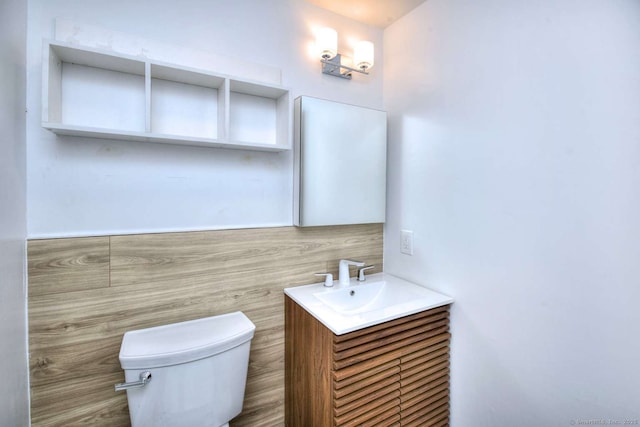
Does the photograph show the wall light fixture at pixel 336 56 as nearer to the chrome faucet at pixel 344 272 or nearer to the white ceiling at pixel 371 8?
the white ceiling at pixel 371 8

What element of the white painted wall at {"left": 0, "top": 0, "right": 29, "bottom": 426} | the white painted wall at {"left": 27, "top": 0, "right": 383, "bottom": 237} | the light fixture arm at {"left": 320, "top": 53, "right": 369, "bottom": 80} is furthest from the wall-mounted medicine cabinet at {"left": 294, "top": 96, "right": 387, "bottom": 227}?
the white painted wall at {"left": 0, "top": 0, "right": 29, "bottom": 426}

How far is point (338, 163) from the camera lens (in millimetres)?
1575

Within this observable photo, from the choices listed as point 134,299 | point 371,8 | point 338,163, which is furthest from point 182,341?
point 371,8

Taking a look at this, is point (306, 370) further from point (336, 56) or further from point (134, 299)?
point (336, 56)

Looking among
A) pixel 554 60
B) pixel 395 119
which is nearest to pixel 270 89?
pixel 395 119

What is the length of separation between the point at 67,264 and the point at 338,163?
1268 millimetres

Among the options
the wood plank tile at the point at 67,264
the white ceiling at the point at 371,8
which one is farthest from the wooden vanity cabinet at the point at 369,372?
the white ceiling at the point at 371,8

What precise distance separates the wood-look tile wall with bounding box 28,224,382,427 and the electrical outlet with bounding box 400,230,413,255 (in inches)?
21.2

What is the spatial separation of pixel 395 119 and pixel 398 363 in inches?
53.3

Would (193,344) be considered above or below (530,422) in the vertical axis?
above

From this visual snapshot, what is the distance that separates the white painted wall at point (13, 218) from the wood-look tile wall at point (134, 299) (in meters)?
0.07

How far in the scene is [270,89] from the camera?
1365 mm

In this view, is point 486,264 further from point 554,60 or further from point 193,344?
point 193,344

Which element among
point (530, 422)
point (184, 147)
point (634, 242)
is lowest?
point (530, 422)
